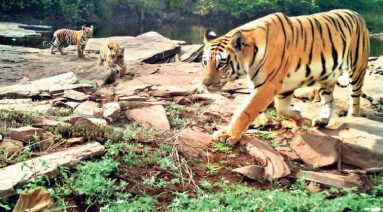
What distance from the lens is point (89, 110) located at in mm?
6324

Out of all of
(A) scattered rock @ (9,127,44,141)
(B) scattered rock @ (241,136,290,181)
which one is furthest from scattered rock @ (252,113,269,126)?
(A) scattered rock @ (9,127,44,141)

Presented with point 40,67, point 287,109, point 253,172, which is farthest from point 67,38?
point 253,172

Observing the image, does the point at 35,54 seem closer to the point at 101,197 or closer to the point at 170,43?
the point at 170,43

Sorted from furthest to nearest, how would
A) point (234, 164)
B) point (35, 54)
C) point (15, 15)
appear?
point (15, 15) < point (35, 54) < point (234, 164)

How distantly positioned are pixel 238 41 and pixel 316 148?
143 centimetres

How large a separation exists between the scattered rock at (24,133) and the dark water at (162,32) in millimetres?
13657

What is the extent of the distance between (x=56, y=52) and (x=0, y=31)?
22.5 ft

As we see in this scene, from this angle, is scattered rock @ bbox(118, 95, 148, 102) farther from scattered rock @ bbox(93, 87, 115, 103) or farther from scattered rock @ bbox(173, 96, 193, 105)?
scattered rock @ bbox(173, 96, 193, 105)

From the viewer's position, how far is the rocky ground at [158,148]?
387 cm

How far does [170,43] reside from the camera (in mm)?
14602

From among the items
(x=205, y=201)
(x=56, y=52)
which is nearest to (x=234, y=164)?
(x=205, y=201)

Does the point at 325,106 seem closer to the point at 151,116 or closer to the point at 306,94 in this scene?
the point at 306,94

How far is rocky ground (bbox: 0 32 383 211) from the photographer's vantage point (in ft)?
12.7

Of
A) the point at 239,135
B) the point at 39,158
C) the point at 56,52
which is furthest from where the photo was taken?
the point at 56,52
